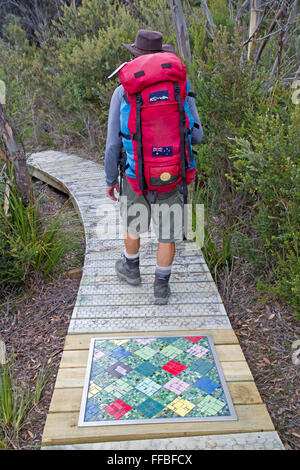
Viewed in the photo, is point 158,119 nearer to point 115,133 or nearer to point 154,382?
point 115,133

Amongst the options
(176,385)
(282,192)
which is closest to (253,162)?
(282,192)

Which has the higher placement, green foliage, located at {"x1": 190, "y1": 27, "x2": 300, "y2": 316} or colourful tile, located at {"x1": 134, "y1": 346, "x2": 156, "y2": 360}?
green foliage, located at {"x1": 190, "y1": 27, "x2": 300, "y2": 316}

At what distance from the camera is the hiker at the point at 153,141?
237cm

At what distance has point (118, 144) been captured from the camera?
2744 millimetres

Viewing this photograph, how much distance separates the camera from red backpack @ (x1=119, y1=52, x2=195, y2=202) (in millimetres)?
2330

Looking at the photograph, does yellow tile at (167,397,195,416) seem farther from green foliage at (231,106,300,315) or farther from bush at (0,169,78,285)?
bush at (0,169,78,285)

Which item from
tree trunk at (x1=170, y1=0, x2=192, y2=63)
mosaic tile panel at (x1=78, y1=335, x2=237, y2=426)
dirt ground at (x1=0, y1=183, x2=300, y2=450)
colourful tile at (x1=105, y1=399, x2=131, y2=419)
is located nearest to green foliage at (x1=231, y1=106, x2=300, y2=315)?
dirt ground at (x1=0, y1=183, x2=300, y2=450)

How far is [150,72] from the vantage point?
2.31 meters

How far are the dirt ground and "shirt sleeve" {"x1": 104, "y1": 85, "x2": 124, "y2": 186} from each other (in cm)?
123

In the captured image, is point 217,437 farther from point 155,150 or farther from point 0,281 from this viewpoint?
point 0,281

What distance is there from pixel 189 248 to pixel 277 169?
131 centimetres

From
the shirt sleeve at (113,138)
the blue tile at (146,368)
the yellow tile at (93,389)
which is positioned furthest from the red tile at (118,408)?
the shirt sleeve at (113,138)

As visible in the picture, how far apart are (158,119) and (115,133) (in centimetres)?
40
